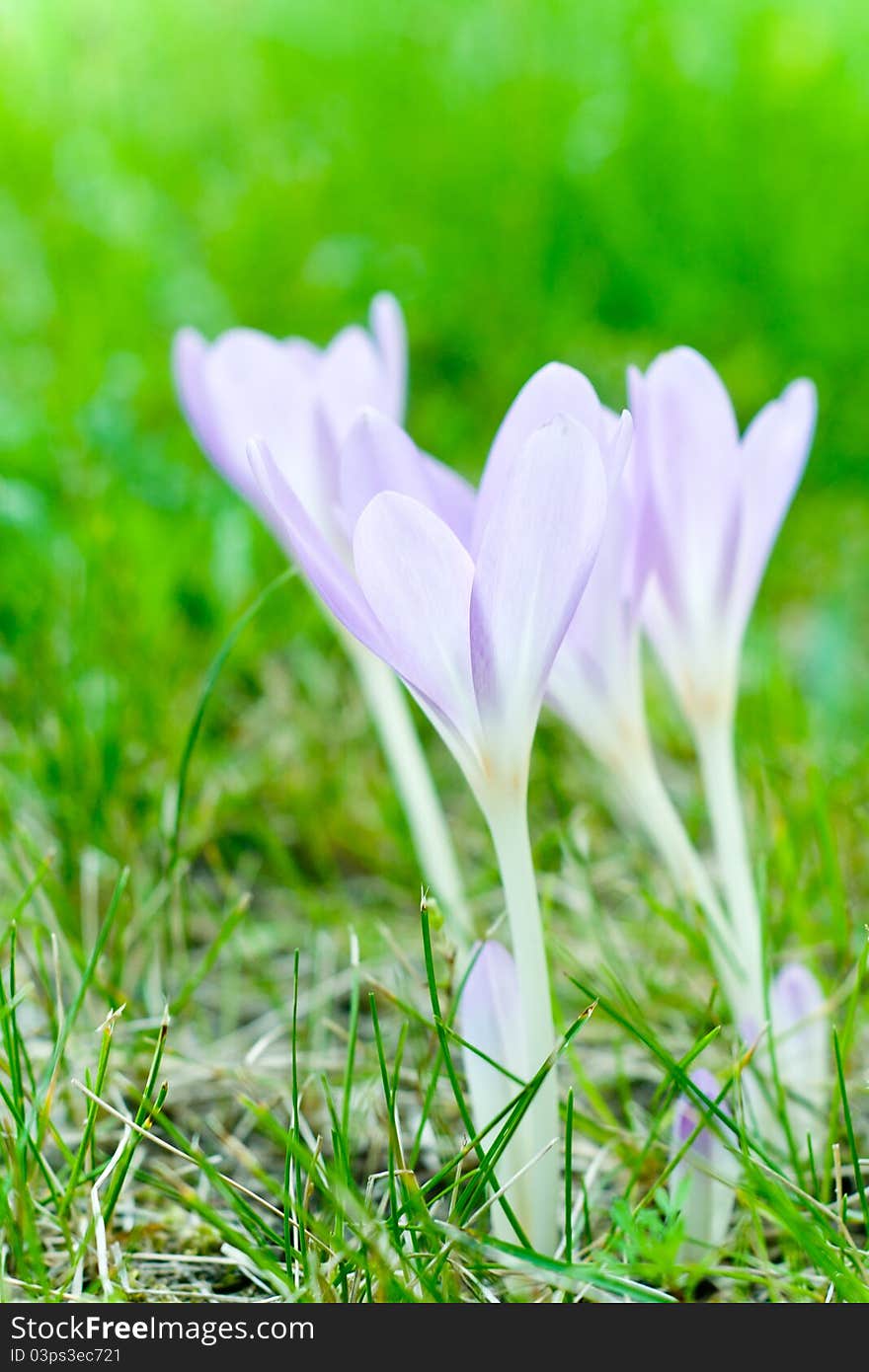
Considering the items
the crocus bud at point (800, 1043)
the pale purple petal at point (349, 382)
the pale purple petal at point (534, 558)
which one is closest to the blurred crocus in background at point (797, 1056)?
the crocus bud at point (800, 1043)

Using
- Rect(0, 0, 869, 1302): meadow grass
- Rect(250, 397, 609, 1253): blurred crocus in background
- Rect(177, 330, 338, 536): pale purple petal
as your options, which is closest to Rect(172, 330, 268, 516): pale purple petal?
Rect(177, 330, 338, 536): pale purple petal

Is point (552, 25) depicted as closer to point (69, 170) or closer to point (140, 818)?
point (69, 170)

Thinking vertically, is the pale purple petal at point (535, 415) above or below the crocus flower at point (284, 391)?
below

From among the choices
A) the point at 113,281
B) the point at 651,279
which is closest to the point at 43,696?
the point at 113,281

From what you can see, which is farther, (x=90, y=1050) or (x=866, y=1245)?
(x=90, y=1050)

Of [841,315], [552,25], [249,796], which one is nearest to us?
[249,796]

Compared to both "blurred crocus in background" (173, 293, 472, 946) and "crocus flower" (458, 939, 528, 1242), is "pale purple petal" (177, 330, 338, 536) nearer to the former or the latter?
"blurred crocus in background" (173, 293, 472, 946)

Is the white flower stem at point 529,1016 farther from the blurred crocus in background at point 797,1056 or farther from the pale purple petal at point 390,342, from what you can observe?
the pale purple petal at point 390,342
